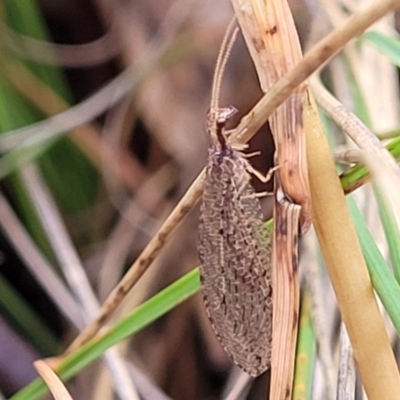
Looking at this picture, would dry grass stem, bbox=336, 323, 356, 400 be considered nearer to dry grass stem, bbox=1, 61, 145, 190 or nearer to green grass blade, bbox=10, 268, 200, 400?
green grass blade, bbox=10, 268, 200, 400

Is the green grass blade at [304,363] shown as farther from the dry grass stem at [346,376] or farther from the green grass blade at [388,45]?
the green grass blade at [388,45]

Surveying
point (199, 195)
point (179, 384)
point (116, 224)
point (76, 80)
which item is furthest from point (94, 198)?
point (199, 195)

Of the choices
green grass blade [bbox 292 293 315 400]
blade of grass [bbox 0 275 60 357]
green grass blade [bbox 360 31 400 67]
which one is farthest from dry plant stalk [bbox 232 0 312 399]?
blade of grass [bbox 0 275 60 357]

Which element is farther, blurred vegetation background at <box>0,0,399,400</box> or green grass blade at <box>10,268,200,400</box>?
blurred vegetation background at <box>0,0,399,400</box>

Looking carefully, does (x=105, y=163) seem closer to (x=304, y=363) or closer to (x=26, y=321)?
(x=26, y=321)

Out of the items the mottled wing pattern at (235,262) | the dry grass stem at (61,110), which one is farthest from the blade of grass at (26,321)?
the mottled wing pattern at (235,262)


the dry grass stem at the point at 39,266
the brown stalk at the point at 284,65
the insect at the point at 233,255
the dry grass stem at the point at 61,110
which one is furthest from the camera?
the dry grass stem at the point at 61,110
